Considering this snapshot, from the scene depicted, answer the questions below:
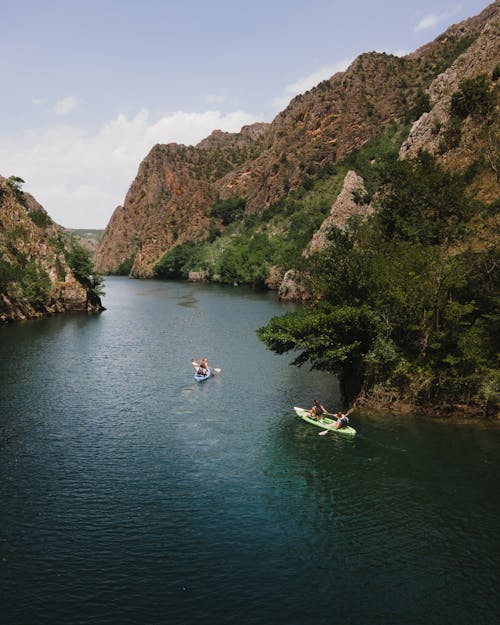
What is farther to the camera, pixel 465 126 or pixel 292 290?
pixel 292 290

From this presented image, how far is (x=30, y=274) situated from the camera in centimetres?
9900

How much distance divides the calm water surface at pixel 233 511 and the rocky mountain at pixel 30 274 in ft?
158

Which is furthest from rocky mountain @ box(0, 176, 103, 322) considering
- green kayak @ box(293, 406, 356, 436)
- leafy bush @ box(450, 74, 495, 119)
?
leafy bush @ box(450, 74, 495, 119)

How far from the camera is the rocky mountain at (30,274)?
92.6m

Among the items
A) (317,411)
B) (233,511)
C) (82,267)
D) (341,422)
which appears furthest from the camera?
(82,267)

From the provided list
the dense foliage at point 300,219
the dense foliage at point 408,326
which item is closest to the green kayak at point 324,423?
the dense foliage at point 408,326

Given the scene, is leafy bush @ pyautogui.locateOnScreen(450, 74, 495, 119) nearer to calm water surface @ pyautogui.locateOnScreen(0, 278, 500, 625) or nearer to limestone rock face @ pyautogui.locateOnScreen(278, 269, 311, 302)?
limestone rock face @ pyautogui.locateOnScreen(278, 269, 311, 302)

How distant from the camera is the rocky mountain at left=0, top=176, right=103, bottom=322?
9256 centimetres

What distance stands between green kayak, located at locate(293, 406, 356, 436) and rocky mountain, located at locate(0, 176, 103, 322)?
219 ft

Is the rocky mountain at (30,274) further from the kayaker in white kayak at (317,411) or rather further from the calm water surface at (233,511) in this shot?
the kayaker in white kayak at (317,411)

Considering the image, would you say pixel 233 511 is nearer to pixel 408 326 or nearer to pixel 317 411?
pixel 317 411

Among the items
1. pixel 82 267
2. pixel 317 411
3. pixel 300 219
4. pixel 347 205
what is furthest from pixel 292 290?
pixel 317 411

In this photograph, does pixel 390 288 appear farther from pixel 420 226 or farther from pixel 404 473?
pixel 420 226

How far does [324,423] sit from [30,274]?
79.0 meters
